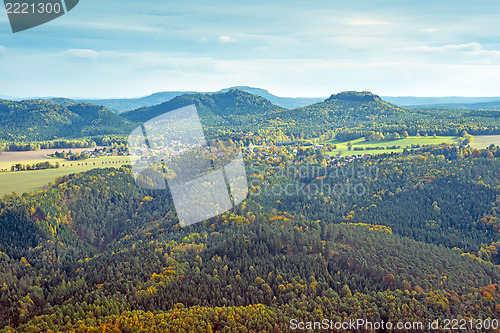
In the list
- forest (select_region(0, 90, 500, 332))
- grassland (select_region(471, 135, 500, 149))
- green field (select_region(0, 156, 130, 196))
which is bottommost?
forest (select_region(0, 90, 500, 332))

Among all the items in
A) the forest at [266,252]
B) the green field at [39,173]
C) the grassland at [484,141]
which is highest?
the grassland at [484,141]

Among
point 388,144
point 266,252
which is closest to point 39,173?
point 266,252

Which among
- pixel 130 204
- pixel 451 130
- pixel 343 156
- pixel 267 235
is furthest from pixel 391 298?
Answer: pixel 451 130

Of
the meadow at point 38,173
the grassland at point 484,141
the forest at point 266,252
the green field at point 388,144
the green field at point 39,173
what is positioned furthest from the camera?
the green field at point 388,144

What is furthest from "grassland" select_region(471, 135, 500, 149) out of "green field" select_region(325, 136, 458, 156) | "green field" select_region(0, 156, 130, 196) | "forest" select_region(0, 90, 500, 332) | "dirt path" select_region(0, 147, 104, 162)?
"dirt path" select_region(0, 147, 104, 162)

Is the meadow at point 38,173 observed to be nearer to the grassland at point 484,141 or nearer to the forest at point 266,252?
the forest at point 266,252

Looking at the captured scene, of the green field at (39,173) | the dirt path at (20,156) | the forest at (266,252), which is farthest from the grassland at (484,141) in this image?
the dirt path at (20,156)

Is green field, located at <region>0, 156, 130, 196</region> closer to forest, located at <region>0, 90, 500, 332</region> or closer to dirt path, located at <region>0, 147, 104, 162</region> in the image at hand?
forest, located at <region>0, 90, 500, 332</region>
